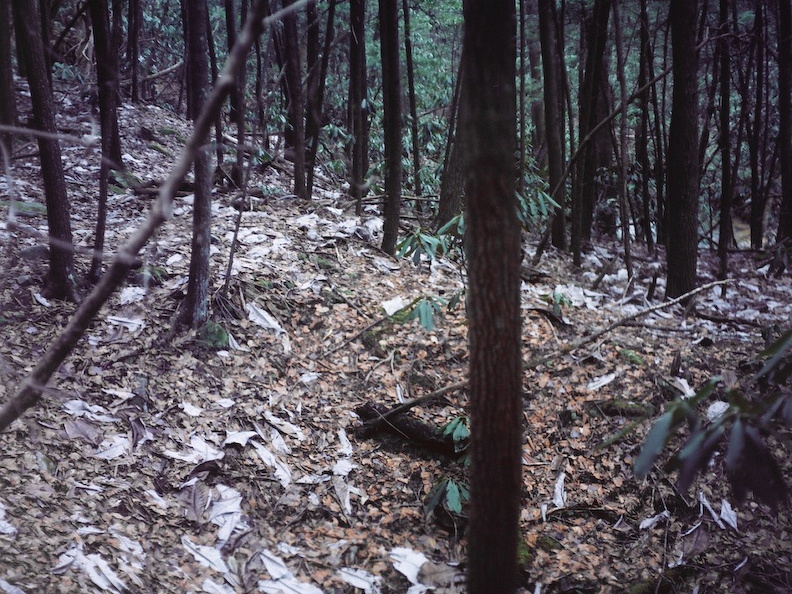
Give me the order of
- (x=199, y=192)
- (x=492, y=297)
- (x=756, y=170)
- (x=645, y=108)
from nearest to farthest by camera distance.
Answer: (x=492, y=297) → (x=199, y=192) → (x=645, y=108) → (x=756, y=170)

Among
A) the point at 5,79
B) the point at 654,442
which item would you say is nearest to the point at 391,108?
the point at 5,79

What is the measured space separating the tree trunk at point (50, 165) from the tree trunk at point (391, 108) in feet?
10.6

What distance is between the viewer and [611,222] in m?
10.9

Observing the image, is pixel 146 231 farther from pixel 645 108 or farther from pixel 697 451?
pixel 645 108

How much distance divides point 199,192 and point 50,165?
103cm

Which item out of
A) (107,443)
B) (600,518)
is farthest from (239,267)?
(600,518)

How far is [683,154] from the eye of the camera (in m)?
5.84

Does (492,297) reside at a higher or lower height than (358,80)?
lower

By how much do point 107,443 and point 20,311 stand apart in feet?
4.83

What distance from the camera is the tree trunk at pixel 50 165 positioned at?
3.80 m

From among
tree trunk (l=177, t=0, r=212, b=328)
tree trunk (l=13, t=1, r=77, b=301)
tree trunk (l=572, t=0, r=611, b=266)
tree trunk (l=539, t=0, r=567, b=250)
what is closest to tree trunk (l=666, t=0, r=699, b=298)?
tree trunk (l=572, t=0, r=611, b=266)

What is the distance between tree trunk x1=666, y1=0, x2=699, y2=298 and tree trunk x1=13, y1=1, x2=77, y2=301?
5658mm

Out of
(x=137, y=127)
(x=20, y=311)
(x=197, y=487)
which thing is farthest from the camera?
(x=137, y=127)

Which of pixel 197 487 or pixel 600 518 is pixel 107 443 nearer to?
pixel 197 487
